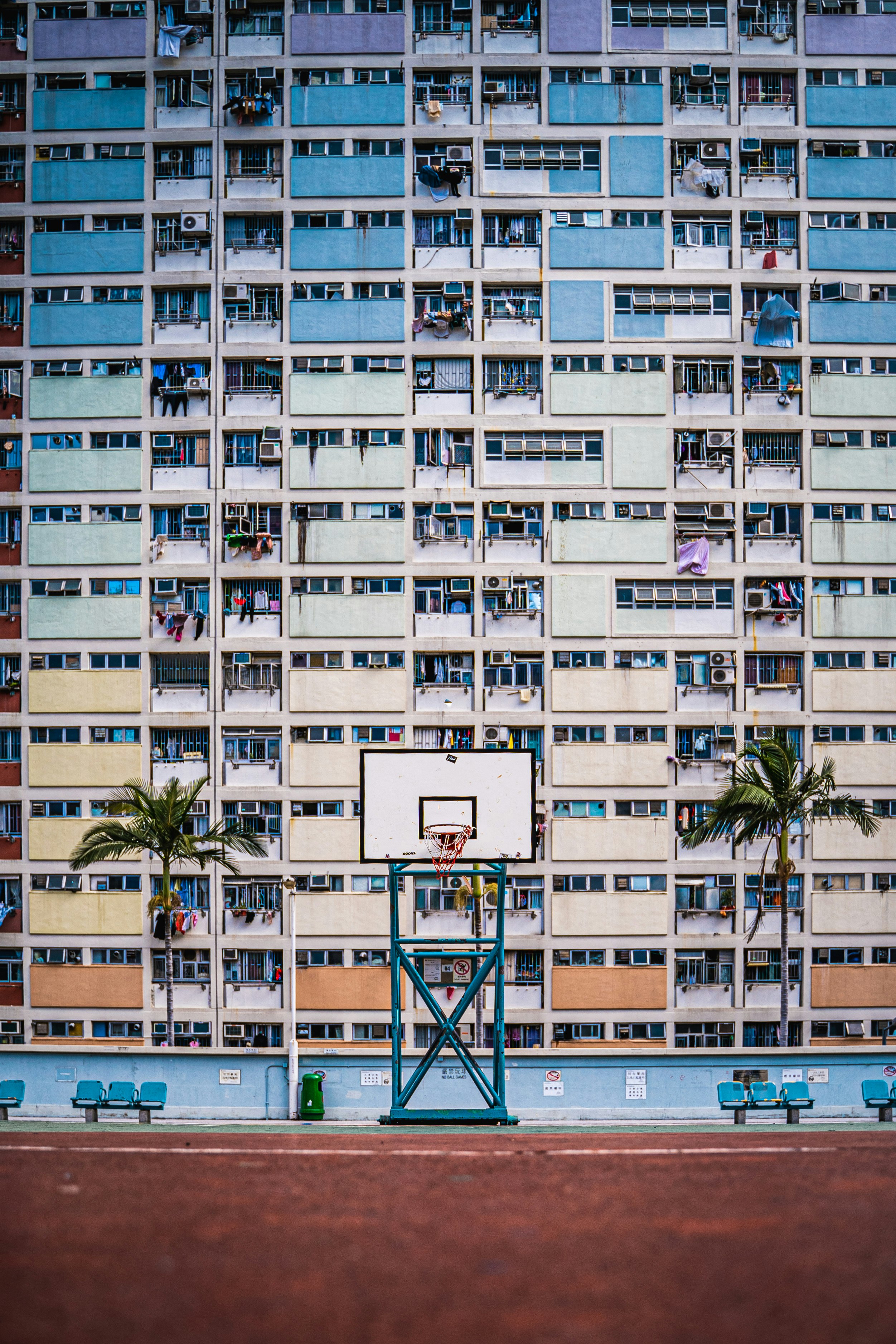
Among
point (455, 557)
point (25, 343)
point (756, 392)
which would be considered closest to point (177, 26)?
point (25, 343)

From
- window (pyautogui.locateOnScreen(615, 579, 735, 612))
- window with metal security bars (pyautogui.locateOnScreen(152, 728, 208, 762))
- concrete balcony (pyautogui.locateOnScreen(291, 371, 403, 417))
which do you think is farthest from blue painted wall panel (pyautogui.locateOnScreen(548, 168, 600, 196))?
window with metal security bars (pyautogui.locateOnScreen(152, 728, 208, 762))

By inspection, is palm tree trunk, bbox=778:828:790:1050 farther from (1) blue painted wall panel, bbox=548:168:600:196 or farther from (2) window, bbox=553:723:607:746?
(1) blue painted wall panel, bbox=548:168:600:196

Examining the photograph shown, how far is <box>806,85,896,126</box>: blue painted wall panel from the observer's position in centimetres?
3316

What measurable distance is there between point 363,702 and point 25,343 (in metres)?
12.3

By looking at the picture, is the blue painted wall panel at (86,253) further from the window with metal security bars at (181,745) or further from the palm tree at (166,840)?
the palm tree at (166,840)

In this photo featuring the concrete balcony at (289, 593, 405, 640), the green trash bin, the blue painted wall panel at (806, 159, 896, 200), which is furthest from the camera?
the blue painted wall panel at (806, 159, 896, 200)

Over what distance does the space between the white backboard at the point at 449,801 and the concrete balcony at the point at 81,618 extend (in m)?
13.6

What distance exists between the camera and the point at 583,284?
32.8 meters

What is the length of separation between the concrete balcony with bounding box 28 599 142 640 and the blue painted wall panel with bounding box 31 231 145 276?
319 inches

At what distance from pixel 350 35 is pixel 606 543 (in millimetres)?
13943

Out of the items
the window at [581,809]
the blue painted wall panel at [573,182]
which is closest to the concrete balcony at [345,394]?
the blue painted wall panel at [573,182]

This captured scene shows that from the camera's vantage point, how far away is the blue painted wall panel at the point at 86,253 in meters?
33.1

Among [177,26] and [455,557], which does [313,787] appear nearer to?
[455,557]

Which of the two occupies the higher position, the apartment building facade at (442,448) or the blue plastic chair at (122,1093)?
the apartment building facade at (442,448)
